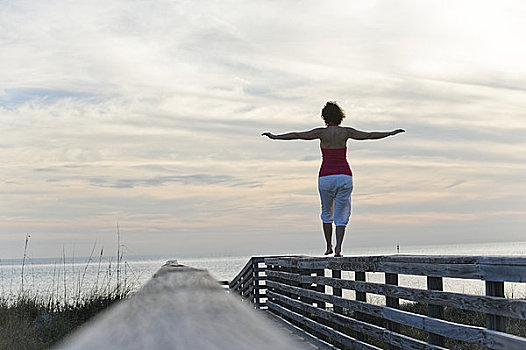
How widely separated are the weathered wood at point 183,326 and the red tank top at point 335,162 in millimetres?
7709

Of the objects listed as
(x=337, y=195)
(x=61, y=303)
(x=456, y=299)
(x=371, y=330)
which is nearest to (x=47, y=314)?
(x=61, y=303)

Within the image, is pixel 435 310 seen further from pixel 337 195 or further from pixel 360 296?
pixel 337 195

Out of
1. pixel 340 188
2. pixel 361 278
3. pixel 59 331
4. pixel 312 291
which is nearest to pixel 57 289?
pixel 59 331

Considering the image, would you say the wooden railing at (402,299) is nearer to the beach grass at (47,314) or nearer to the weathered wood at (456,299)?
the weathered wood at (456,299)

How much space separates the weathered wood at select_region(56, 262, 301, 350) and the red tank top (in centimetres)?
771

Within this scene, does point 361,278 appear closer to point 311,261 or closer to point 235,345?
point 311,261

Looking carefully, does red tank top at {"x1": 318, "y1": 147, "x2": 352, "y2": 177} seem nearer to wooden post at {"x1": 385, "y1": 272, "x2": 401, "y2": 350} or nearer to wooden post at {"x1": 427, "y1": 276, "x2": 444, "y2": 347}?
wooden post at {"x1": 385, "y1": 272, "x2": 401, "y2": 350}

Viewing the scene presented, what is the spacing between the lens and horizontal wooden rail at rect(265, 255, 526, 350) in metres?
4.21

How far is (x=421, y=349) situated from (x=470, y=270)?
3.92 feet

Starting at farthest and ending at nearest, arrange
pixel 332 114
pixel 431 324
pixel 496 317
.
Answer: pixel 332 114 < pixel 431 324 < pixel 496 317

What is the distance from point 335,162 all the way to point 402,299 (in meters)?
2.82

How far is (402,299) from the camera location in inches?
241

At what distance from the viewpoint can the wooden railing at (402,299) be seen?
4211mm

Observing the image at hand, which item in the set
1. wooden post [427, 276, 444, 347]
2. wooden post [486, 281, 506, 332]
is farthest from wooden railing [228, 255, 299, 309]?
wooden post [486, 281, 506, 332]
